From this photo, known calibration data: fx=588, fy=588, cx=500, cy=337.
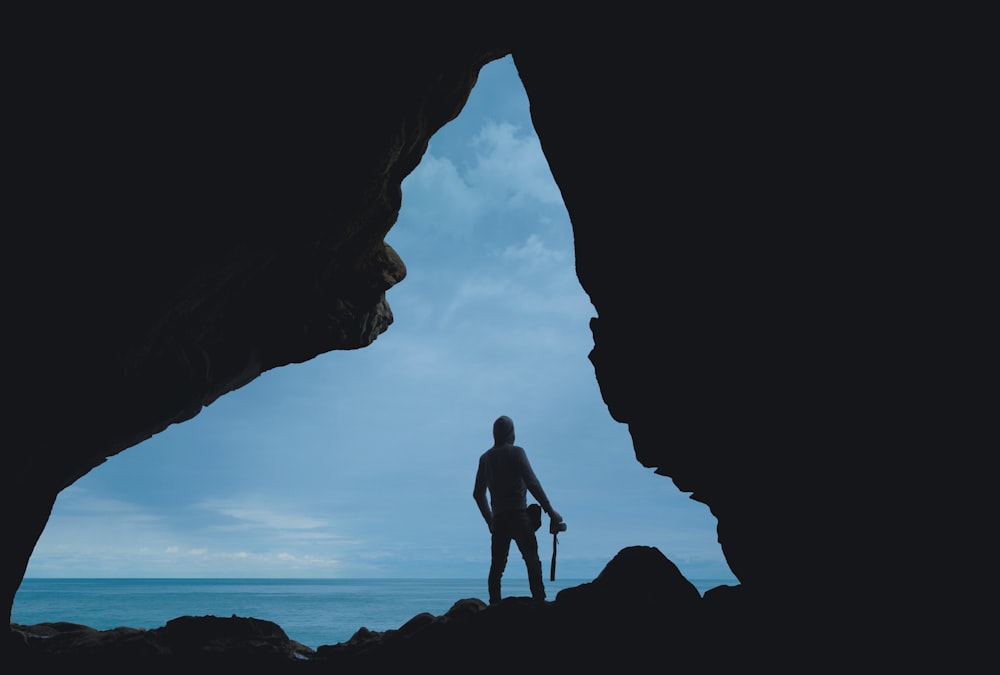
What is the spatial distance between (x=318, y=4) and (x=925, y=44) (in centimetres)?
495

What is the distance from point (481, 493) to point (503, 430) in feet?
2.80

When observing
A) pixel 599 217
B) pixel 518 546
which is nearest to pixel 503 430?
pixel 518 546

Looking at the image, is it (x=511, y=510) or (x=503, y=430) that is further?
(x=503, y=430)

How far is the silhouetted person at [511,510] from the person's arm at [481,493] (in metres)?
0.09

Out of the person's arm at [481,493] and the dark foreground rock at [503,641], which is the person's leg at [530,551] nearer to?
the person's arm at [481,493]

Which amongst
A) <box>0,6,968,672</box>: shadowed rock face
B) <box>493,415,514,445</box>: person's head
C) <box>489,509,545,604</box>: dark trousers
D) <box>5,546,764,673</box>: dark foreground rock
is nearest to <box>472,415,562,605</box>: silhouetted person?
<box>489,509,545,604</box>: dark trousers

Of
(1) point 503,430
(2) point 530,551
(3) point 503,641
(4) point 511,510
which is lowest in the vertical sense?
(3) point 503,641

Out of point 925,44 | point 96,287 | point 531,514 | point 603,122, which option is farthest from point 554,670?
point 96,287

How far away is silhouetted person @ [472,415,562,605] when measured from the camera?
6.85m

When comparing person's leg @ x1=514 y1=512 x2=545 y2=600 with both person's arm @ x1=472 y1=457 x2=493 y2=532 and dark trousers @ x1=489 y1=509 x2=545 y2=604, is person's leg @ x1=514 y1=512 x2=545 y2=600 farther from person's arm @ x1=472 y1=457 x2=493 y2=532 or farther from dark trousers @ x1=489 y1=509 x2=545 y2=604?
person's arm @ x1=472 y1=457 x2=493 y2=532

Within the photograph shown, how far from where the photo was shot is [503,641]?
5.09 m

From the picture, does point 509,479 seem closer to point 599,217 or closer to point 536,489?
point 536,489

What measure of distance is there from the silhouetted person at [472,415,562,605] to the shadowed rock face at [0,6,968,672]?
1465 mm

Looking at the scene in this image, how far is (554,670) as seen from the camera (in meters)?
4.80
